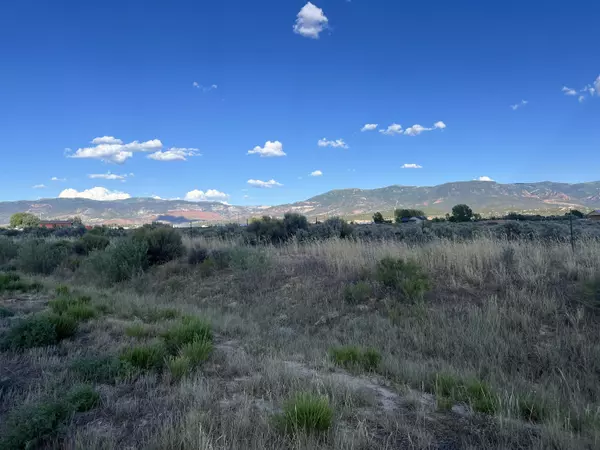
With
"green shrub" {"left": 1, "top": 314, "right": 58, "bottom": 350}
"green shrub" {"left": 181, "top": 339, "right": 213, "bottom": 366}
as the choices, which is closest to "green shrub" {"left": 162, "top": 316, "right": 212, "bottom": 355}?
"green shrub" {"left": 181, "top": 339, "right": 213, "bottom": 366}

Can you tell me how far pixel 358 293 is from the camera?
8547 millimetres

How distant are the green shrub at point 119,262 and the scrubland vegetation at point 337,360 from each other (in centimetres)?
260

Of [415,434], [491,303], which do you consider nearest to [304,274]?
[491,303]

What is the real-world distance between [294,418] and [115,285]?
12084 mm

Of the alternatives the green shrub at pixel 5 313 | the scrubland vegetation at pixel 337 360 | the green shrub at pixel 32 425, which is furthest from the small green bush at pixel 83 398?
the green shrub at pixel 5 313

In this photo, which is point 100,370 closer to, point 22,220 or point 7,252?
point 7,252

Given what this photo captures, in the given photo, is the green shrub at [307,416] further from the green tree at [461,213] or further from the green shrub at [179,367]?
the green tree at [461,213]

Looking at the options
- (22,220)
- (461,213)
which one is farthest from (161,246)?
(22,220)

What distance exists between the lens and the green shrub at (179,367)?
4062mm

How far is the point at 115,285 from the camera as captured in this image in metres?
12.9

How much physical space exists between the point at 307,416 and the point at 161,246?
1481 centimetres

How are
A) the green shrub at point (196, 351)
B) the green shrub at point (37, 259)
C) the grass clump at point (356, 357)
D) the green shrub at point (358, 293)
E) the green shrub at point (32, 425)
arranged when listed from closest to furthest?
the green shrub at point (32, 425) < the green shrub at point (196, 351) < the grass clump at point (356, 357) < the green shrub at point (358, 293) < the green shrub at point (37, 259)

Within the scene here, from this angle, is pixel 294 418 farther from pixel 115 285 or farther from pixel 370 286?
pixel 115 285

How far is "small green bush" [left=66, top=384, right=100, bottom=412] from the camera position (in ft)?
10.5
